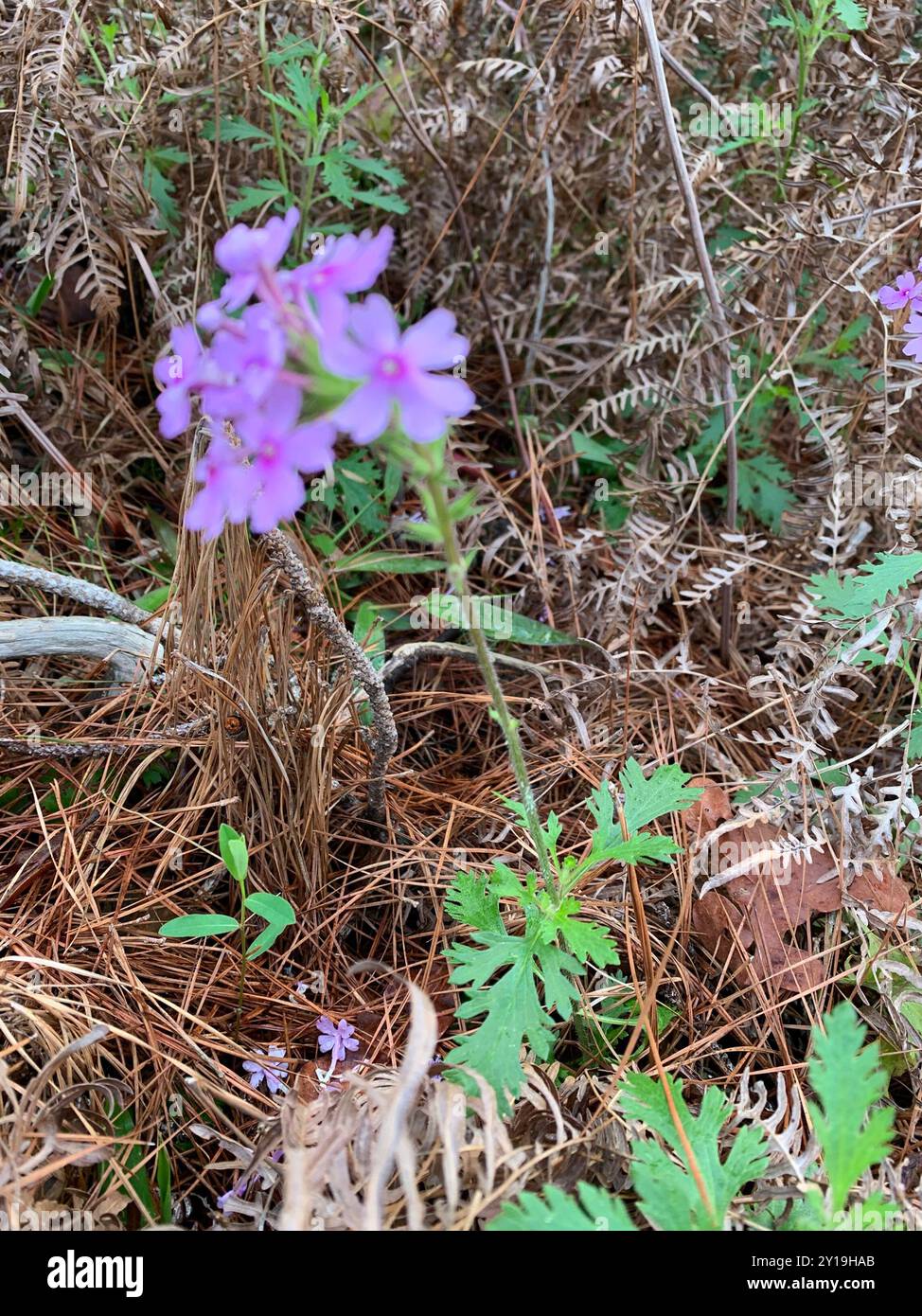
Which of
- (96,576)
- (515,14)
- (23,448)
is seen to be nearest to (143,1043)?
(96,576)

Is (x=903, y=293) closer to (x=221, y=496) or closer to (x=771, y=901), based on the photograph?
(x=771, y=901)

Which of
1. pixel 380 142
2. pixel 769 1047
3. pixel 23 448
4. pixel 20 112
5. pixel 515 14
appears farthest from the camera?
pixel 380 142

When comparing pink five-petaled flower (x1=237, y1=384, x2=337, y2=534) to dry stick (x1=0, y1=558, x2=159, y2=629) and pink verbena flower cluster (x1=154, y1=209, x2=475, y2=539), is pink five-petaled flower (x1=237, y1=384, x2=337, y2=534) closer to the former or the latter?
pink verbena flower cluster (x1=154, y1=209, x2=475, y2=539)

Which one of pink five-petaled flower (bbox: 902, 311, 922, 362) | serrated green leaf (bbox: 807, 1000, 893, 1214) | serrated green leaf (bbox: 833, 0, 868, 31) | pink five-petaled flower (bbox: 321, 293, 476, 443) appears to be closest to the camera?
pink five-petaled flower (bbox: 321, 293, 476, 443)

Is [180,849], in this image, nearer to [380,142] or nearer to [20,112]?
[20,112]

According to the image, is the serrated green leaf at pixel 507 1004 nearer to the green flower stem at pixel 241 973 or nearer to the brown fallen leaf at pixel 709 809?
the green flower stem at pixel 241 973

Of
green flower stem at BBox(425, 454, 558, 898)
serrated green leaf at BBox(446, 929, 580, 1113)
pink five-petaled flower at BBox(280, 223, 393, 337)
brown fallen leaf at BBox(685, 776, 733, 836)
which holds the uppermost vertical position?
pink five-petaled flower at BBox(280, 223, 393, 337)

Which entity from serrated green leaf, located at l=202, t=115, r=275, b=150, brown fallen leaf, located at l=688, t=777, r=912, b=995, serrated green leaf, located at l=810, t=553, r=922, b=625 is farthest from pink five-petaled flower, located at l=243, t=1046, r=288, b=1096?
serrated green leaf, located at l=202, t=115, r=275, b=150
